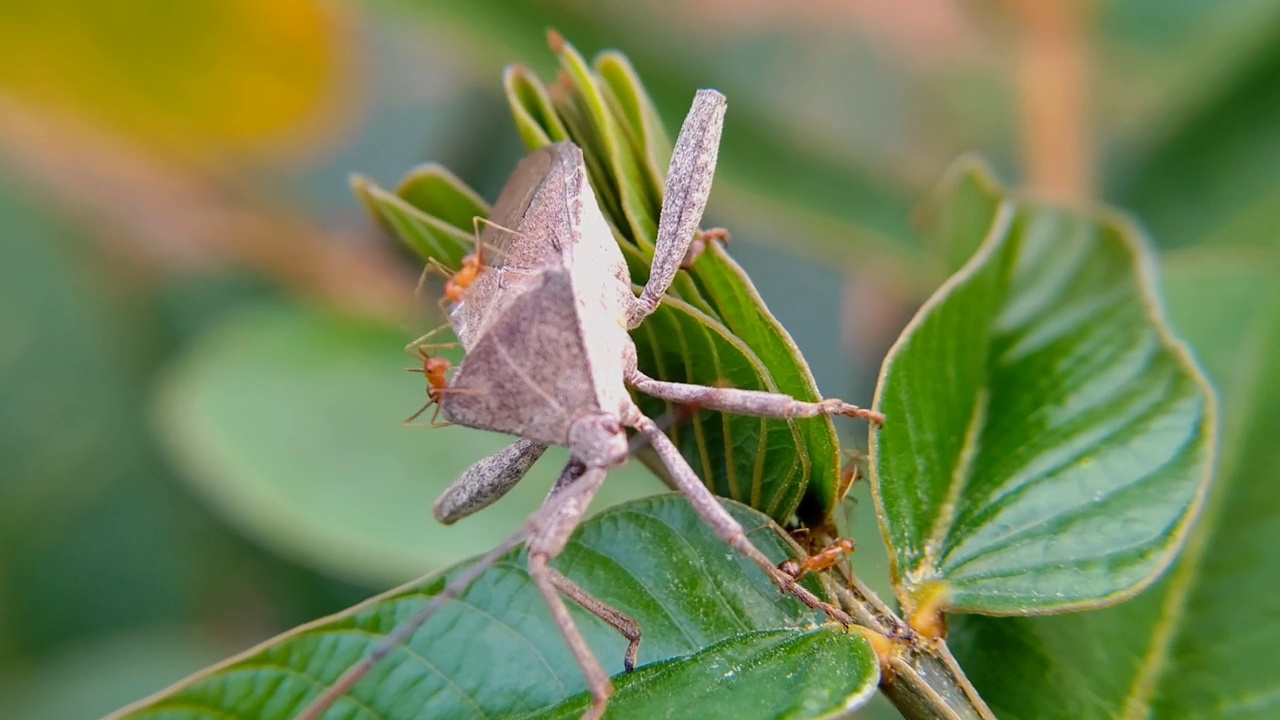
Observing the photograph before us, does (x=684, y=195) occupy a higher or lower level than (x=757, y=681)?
higher


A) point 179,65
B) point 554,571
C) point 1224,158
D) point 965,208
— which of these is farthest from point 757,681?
point 179,65

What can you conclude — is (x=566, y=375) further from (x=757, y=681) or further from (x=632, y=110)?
(x=757, y=681)

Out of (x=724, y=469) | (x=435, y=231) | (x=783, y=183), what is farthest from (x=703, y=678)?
(x=783, y=183)

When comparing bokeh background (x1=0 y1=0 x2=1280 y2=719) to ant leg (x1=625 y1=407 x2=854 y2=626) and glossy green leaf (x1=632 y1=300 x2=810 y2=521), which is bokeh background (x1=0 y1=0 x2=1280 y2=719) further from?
ant leg (x1=625 y1=407 x2=854 y2=626)

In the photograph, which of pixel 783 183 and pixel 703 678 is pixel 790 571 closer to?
pixel 703 678

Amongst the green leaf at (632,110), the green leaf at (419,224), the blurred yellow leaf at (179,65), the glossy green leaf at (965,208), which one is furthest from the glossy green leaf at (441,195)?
the blurred yellow leaf at (179,65)

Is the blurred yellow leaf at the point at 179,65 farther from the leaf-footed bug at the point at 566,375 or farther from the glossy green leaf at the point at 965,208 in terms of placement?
the glossy green leaf at the point at 965,208
